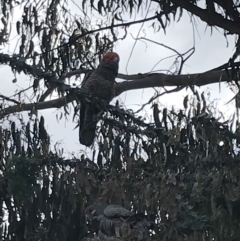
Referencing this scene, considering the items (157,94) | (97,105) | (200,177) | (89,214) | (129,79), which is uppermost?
(129,79)

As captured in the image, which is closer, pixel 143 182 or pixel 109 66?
pixel 143 182

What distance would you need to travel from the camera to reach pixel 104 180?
2541mm

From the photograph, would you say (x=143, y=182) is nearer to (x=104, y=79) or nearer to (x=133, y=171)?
(x=133, y=171)

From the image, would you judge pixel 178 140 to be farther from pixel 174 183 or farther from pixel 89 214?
pixel 89 214

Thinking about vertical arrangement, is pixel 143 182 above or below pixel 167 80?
below

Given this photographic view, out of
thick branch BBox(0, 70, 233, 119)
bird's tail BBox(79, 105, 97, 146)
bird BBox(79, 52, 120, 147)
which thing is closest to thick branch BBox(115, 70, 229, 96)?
thick branch BBox(0, 70, 233, 119)

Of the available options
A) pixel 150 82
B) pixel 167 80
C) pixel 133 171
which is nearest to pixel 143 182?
pixel 133 171

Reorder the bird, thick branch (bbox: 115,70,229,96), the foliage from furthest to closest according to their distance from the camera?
the bird < thick branch (bbox: 115,70,229,96) < the foliage

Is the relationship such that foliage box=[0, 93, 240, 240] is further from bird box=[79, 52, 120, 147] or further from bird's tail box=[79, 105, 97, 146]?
bird box=[79, 52, 120, 147]

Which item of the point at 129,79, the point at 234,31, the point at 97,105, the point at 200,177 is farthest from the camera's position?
the point at 129,79

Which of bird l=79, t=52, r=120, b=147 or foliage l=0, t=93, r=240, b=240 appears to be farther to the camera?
bird l=79, t=52, r=120, b=147

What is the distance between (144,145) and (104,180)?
0.25 metres

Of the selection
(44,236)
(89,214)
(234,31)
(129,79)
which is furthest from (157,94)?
(89,214)

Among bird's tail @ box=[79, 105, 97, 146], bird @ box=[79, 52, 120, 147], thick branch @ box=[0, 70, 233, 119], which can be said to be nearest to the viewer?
bird's tail @ box=[79, 105, 97, 146]
